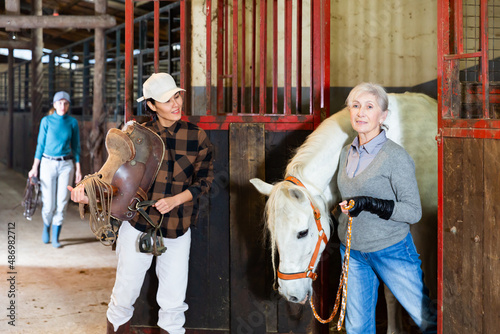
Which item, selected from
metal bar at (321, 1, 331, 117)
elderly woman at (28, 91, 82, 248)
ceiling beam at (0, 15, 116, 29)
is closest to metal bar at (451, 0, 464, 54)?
metal bar at (321, 1, 331, 117)

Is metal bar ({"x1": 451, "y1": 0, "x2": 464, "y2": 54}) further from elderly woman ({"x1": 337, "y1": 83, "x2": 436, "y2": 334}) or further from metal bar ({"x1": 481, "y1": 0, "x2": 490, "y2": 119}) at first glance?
elderly woman ({"x1": 337, "y1": 83, "x2": 436, "y2": 334})

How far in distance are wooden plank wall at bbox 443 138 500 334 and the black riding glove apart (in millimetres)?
271

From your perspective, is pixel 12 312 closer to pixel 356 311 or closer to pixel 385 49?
pixel 356 311

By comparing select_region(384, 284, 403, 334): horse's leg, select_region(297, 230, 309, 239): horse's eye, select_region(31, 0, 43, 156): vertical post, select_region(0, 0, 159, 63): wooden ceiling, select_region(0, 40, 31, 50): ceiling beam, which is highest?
select_region(0, 0, 159, 63): wooden ceiling

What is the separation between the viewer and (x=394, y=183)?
1.80m

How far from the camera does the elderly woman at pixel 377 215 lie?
5.87ft

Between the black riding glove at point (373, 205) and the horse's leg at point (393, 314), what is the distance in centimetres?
73

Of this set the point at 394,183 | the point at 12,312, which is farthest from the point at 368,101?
the point at 12,312

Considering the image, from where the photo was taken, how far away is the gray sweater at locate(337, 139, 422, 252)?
5.85 feet

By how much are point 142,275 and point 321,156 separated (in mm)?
938

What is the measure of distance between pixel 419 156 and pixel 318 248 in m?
0.81

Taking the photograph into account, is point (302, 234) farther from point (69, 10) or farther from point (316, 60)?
point (69, 10)

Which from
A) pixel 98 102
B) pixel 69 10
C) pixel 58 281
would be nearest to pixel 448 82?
pixel 58 281

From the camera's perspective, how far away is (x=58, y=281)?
3703mm
